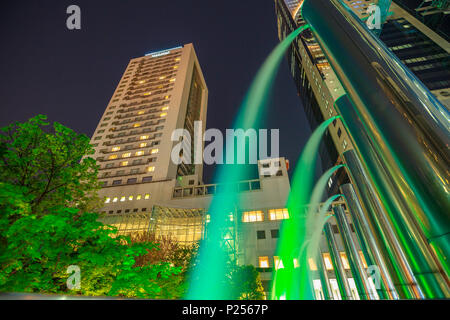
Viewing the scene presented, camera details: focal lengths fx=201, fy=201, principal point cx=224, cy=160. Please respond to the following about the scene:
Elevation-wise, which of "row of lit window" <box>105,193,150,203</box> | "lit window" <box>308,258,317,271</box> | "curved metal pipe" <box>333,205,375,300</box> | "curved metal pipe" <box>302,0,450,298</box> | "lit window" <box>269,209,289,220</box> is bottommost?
"curved metal pipe" <box>302,0,450,298</box>

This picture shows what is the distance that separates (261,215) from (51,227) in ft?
123

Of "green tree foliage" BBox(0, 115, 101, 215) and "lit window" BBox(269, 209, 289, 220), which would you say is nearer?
"green tree foliage" BBox(0, 115, 101, 215)

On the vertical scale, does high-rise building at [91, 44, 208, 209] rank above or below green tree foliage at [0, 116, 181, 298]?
above

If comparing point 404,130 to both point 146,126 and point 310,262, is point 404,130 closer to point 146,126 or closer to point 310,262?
point 310,262

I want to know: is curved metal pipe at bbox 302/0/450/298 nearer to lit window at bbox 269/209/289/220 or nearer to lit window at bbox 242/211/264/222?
lit window at bbox 269/209/289/220

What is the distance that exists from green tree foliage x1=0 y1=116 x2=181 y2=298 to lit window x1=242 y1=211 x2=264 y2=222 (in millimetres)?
32576

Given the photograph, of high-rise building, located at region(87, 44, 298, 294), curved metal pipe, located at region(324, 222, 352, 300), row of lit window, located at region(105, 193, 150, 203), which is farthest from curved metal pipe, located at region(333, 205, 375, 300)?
row of lit window, located at region(105, 193, 150, 203)

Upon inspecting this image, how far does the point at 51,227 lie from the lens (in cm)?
673

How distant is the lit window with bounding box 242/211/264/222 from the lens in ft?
133

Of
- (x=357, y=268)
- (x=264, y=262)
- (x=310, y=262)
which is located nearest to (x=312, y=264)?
(x=310, y=262)

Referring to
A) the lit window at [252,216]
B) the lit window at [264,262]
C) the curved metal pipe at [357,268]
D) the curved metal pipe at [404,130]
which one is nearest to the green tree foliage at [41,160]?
the curved metal pipe at [404,130]

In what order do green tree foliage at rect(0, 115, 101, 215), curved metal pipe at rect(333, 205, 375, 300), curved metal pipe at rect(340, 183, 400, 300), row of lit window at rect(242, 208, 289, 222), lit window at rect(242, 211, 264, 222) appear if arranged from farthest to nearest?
lit window at rect(242, 211, 264, 222) < row of lit window at rect(242, 208, 289, 222) < curved metal pipe at rect(333, 205, 375, 300) < green tree foliage at rect(0, 115, 101, 215) < curved metal pipe at rect(340, 183, 400, 300)

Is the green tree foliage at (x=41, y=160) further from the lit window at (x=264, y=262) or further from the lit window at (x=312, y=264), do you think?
the lit window at (x=312, y=264)
